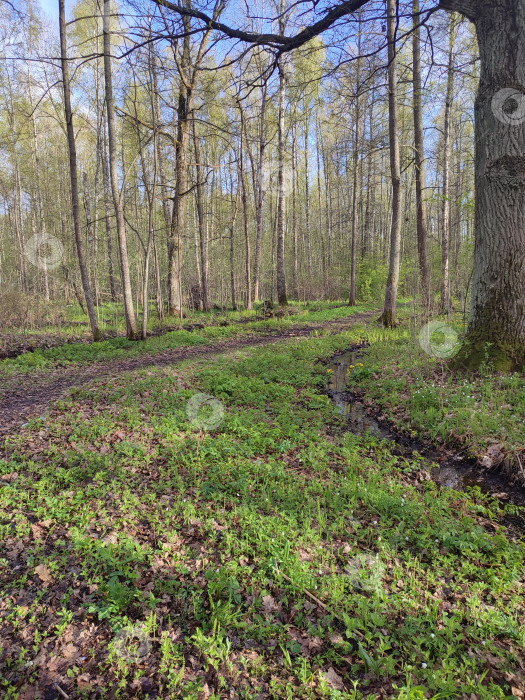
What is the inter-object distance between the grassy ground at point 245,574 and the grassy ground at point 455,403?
2.63 ft

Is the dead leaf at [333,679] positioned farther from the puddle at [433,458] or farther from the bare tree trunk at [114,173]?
the bare tree trunk at [114,173]

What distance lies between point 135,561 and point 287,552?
1198mm

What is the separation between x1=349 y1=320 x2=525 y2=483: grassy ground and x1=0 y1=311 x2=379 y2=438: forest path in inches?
196

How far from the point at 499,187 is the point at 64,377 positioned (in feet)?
29.9

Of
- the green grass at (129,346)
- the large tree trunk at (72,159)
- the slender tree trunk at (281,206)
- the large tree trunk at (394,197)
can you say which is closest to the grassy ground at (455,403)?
the large tree trunk at (394,197)

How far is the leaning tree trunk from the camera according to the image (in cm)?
488

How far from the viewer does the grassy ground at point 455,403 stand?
4297 mm

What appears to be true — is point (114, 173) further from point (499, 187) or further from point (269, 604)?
point (269, 604)

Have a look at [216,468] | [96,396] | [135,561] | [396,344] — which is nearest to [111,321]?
[96,396]

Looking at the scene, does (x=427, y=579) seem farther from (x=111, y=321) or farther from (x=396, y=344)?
(x=111, y=321)

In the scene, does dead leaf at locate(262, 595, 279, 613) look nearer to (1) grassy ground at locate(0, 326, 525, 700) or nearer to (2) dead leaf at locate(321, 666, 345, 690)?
(1) grassy ground at locate(0, 326, 525, 700)

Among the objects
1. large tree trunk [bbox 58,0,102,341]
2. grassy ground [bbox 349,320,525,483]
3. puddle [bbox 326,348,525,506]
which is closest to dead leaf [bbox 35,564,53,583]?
puddle [bbox 326,348,525,506]

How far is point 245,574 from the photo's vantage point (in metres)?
2.71

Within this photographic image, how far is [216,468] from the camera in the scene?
414 centimetres
